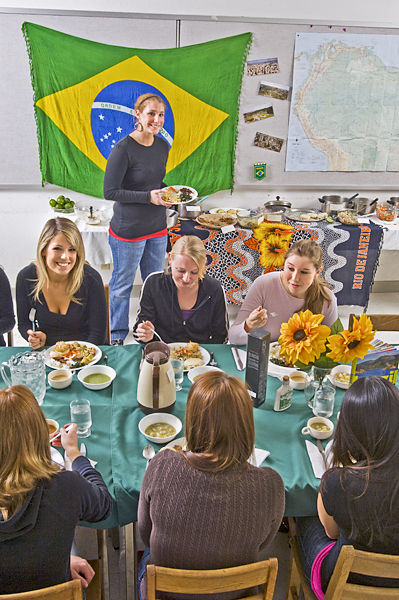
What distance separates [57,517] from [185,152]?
365 centimetres

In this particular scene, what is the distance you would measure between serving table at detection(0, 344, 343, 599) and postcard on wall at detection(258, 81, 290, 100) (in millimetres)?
2984

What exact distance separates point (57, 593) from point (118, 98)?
151 inches

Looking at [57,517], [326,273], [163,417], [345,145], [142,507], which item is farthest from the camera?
[345,145]

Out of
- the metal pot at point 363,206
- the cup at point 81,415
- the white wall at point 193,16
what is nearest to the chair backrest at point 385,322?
the cup at point 81,415

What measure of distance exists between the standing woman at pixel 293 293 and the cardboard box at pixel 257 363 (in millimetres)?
462

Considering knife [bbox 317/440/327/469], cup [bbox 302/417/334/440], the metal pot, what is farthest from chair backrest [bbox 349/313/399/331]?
the metal pot

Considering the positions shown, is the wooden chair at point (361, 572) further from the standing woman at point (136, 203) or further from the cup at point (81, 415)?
the standing woman at point (136, 203)

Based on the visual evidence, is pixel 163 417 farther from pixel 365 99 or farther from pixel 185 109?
pixel 365 99

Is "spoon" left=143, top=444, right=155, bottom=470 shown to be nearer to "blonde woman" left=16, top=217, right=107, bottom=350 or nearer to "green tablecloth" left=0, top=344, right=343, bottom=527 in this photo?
"green tablecloth" left=0, top=344, right=343, bottom=527

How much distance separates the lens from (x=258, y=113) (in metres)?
4.38

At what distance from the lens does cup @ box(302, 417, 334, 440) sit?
68.7 inches

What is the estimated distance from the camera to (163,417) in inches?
70.2

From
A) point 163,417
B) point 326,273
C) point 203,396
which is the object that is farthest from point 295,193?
point 203,396

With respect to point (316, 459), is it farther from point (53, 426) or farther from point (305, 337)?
point (53, 426)
